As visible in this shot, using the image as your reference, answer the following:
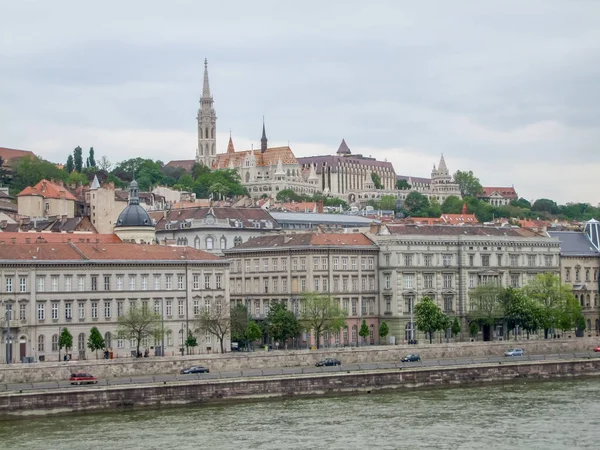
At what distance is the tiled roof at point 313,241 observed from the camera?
102500 mm

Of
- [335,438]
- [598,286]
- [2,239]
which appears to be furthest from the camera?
[598,286]

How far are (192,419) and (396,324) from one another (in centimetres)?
3770

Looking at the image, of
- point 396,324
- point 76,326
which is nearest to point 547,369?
point 396,324

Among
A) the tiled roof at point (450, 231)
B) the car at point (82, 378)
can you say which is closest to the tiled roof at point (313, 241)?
the tiled roof at point (450, 231)

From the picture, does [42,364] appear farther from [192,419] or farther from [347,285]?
[347,285]

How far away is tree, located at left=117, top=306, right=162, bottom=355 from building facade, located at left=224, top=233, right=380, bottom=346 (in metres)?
15.6

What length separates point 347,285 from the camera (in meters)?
102

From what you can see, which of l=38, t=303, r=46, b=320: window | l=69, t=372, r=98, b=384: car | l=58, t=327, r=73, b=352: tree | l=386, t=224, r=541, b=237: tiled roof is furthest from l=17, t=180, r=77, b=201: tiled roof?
l=69, t=372, r=98, b=384: car

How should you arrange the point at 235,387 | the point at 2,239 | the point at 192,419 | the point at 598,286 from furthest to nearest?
the point at 598,286, the point at 2,239, the point at 235,387, the point at 192,419

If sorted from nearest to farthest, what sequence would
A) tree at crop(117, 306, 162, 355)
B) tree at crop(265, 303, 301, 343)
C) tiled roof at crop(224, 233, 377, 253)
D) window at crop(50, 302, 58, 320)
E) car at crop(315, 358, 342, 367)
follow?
car at crop(315, 358, 342, 367) → tree at crop(117, 306, 162, 355) → window at crop(50, 302, 58, 320) → tree at crop(265, 303, 301, 343) → tiled roof at crop(224, 233, 377, 253)

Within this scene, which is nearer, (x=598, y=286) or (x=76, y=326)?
(x=76, y=326)

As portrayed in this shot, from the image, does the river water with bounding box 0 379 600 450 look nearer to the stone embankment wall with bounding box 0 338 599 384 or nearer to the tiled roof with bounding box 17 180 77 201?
the stone embankment wall with bounding box 0 338 599 384

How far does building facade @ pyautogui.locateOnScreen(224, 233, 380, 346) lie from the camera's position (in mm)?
101438

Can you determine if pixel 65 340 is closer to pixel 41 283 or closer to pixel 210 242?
pixel 41 283
